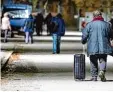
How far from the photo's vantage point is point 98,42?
54.3 feet

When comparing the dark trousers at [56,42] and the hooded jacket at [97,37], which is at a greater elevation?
the hooded jacket at [97,37]

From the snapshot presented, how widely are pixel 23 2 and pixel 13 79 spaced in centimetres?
3661

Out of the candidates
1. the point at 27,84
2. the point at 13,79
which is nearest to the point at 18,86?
the point at 27,84

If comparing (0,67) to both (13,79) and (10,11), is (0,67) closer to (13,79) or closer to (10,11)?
(13,79)

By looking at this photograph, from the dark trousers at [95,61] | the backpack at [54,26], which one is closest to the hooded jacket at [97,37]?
the dark trousers at [95,61]

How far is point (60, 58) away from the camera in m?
25.6

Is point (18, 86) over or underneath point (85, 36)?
underneath

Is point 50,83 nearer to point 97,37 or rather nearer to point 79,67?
point 79,67

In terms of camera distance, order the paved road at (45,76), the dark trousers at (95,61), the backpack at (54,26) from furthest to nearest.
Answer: the backpack at (54,26) → the dark trousers at (95,61) → the paved road at (45,76)

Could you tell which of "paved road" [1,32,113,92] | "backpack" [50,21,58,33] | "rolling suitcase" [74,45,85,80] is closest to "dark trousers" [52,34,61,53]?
"backpack" [50,21,58,33]

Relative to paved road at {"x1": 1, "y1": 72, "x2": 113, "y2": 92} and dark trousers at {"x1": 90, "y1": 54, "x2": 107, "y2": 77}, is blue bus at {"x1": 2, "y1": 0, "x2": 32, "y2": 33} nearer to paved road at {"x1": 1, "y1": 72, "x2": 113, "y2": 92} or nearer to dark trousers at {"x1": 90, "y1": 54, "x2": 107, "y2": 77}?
paved road at {"x1": 1, "y1": 72, "x2": 113, "y2": 92}

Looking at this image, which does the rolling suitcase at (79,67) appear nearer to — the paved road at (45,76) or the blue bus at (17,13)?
the paved road at (45,76)

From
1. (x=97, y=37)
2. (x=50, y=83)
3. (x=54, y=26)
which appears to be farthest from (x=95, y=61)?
(x=54, y=26)

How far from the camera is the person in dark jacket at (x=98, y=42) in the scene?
16.5m
